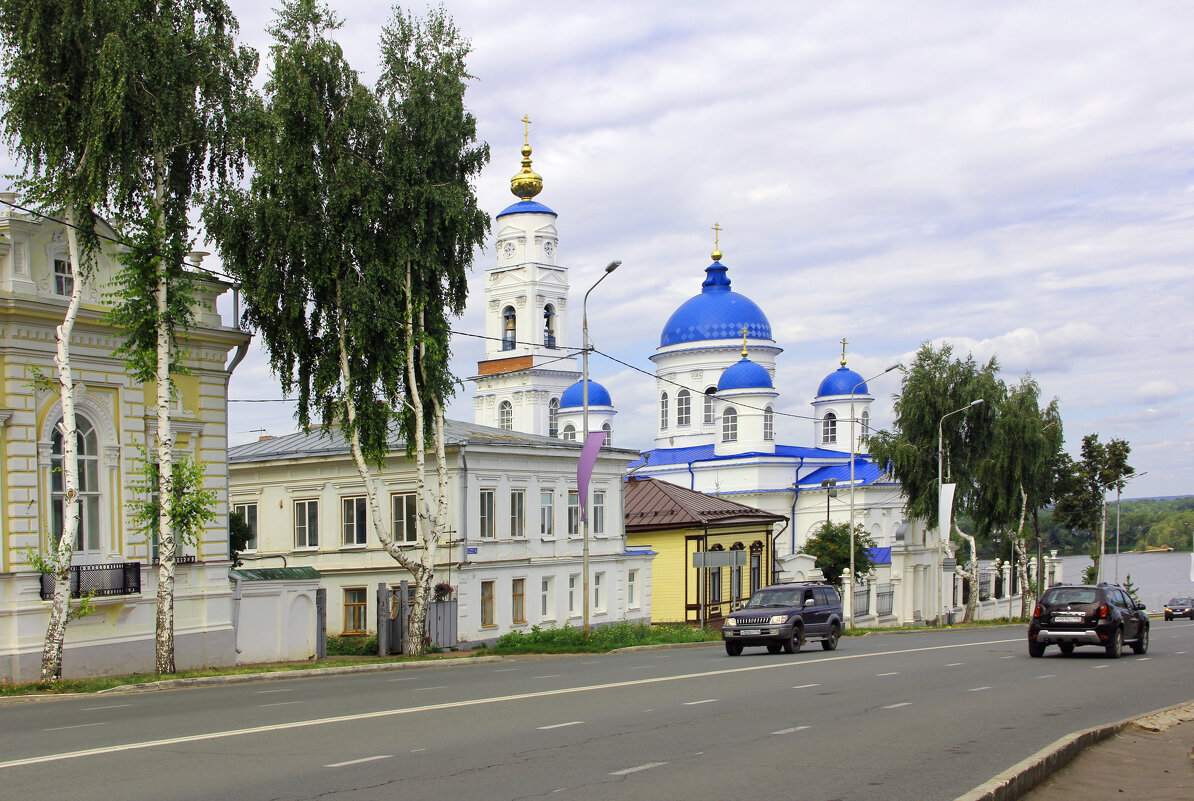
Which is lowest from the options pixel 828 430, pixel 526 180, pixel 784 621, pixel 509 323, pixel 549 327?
pixel 784 621

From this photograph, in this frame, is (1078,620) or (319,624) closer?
(1078,620)

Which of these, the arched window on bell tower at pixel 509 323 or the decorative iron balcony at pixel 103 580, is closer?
the decorative iron balcony at pixel 103 580

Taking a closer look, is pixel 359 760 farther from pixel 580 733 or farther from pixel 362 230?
pixel 362 230

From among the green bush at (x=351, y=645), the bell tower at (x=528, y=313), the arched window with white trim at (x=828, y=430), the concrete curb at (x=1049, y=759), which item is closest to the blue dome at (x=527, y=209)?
the bell tower at (x=528, y=313)

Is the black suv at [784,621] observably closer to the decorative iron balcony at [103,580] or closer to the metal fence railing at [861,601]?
the decorative iron balcony at [103,580]

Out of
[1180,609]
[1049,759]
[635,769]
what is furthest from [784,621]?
[1180,609]

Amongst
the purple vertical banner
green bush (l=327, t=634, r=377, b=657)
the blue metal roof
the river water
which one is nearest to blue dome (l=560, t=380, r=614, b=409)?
the blue metal roof

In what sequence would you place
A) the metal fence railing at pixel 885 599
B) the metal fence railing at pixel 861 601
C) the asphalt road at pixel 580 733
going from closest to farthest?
the asphalt road at pixel 580 733 < the metal fence railing at pixel 861 601 < the metal fence railing at pixel 885 599

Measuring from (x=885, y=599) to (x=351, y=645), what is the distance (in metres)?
30.8

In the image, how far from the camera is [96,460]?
24.3 meters

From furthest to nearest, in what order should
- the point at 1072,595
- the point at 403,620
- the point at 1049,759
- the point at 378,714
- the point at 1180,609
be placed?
1. the point at 1180,609
2. the point at 403,620
3. the point at 1072,595
4. the point at 378,714
5. the point at 1049,759

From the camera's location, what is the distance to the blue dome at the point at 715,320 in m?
76.7

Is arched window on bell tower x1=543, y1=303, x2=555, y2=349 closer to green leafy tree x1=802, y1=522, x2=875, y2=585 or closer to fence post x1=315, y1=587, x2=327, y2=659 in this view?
green leafy tree x1=802, y1=522, x2=875, y2=585

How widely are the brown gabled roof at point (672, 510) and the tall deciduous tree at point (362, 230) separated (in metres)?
21.0
